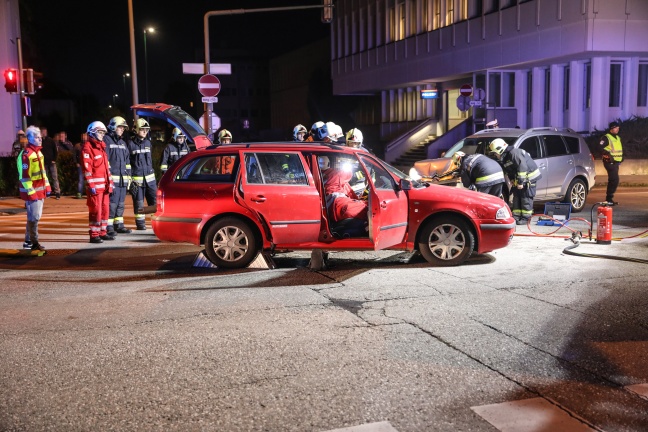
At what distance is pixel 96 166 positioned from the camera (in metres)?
12.2

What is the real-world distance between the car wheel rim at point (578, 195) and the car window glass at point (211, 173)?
9211 millimetres

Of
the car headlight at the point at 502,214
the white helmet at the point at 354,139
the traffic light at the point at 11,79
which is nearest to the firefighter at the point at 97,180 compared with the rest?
the white helmet at the point at 354,139

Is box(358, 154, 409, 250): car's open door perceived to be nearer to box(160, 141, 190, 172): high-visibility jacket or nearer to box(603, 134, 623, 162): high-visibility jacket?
box(160, 141, 190, 172): high-visibility jacket

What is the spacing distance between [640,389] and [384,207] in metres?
4.49

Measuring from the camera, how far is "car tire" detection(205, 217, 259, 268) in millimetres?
9445

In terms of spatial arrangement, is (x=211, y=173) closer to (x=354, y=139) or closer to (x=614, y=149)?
(x=354, y=139)

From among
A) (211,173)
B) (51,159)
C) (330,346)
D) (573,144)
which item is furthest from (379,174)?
(51,159)

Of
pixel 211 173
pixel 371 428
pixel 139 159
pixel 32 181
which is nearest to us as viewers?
pixel 371 428

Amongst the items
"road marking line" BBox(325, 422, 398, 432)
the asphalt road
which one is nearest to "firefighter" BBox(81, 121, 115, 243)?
the asphalt road

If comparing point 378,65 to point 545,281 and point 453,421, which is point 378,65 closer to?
point 545,281

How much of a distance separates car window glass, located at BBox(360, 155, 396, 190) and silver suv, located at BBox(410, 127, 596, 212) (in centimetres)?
631

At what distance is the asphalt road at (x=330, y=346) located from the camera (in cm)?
455


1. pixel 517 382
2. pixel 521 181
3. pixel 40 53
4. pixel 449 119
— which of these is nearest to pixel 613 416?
pixel 517 382

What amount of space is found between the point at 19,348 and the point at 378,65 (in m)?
43.0
